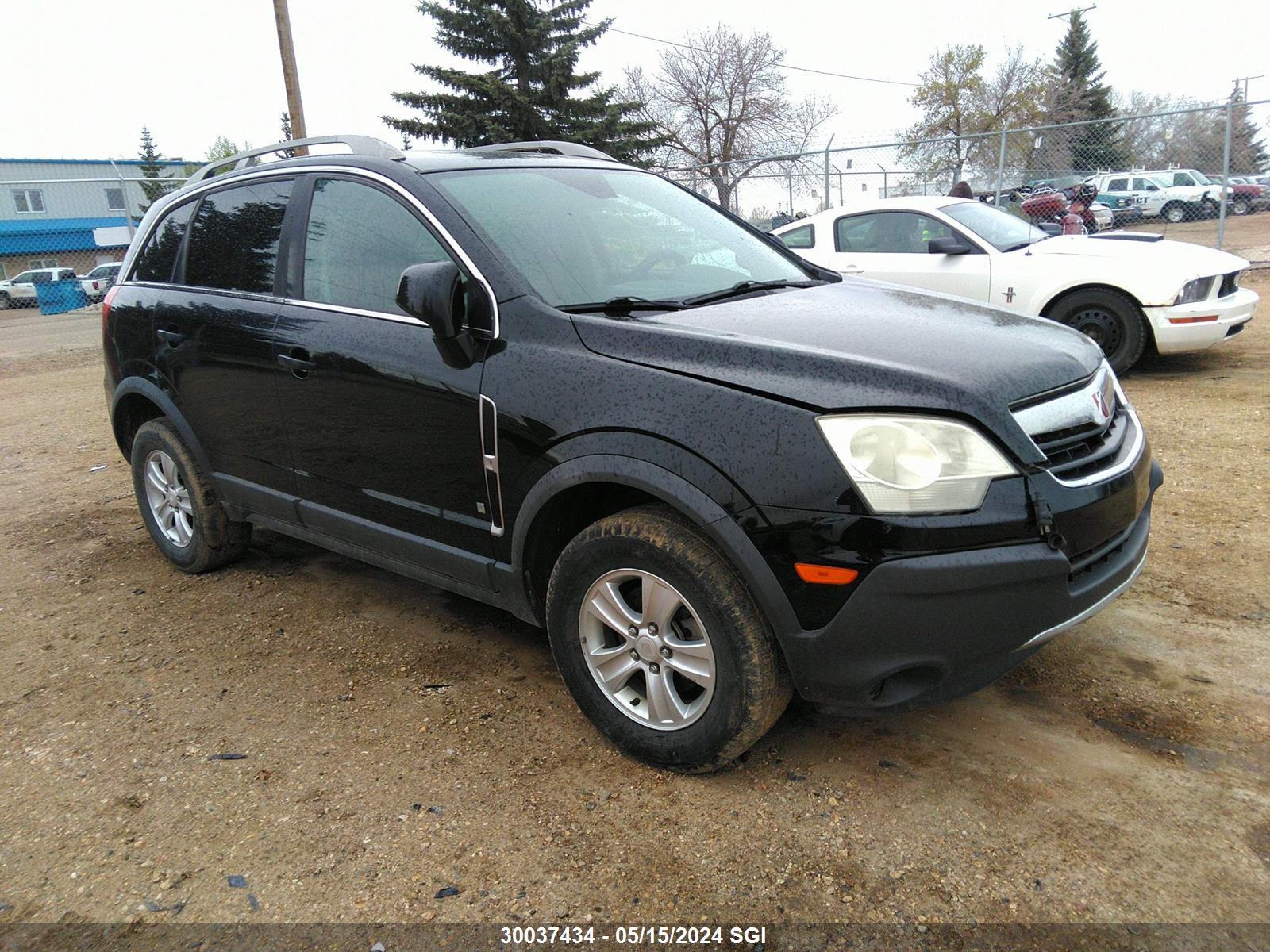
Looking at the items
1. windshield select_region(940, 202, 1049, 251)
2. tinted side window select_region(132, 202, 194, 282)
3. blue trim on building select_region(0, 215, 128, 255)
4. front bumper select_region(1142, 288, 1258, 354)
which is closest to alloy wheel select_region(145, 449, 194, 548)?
tinted side window select_region(132, 202, 194, 282)

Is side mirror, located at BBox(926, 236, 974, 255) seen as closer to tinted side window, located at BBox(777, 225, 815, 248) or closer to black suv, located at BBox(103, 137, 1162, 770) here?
tinted side window, located at BBox(777, 225, 815, 248)

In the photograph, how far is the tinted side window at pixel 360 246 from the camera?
3.21m

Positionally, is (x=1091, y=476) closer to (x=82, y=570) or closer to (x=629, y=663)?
(x=629, y=663)

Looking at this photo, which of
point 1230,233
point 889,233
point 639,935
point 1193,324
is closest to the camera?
point 639,935

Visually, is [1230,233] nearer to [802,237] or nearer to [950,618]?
[802,237]

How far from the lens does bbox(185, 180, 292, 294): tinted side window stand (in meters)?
3.76

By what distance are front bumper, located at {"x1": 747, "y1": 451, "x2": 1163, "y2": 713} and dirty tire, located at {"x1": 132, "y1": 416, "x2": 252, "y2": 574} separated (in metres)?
3.09

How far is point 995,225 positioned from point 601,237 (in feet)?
19.6

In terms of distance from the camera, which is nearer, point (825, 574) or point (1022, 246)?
point (825, 574)

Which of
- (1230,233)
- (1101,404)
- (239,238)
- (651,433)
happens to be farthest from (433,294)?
(1230,233)

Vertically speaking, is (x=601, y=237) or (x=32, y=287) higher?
(x=601, y=237)

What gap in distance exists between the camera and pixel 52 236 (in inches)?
1738

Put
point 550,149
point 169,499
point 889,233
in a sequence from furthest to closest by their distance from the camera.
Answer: point 889,233 → point 169,499 → point 550,149

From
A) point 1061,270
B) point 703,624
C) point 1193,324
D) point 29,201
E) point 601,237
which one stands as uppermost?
point 29,201
